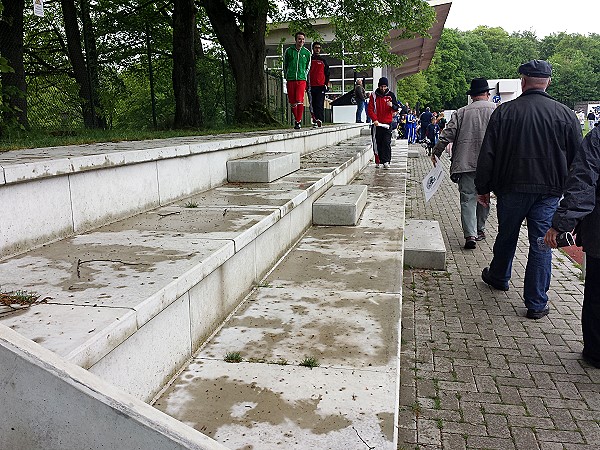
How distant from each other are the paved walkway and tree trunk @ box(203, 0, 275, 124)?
8048 millimetres

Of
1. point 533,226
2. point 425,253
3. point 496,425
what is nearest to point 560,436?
point 496,425

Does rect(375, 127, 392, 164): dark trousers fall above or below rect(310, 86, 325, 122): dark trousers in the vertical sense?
below

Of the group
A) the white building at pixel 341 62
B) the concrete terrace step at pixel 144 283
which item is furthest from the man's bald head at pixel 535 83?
the white building at pixel 341 62

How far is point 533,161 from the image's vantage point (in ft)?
16.5

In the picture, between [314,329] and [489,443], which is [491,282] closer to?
[489,443]

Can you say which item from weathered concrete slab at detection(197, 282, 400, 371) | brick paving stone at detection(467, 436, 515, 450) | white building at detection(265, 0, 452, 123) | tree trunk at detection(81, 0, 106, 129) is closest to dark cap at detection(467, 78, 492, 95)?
weathered concrete slab at detection(197, 282, 400, 371)

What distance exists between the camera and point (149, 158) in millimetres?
4406

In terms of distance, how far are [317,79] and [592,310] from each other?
10.5m

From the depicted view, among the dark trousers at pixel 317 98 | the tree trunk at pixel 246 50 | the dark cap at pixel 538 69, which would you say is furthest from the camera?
the dark trousers at pixel 317 98

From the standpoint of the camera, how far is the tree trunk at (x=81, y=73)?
373 inches

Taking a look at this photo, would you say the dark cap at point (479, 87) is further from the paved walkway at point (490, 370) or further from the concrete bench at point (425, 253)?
the paved walkway at point (490, 370)

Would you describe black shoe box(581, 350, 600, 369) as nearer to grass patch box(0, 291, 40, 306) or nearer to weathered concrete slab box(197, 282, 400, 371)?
weathered concrete slab box(197, 282, 400, 371)

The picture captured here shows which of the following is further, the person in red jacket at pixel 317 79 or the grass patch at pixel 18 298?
the person in red jacket at pixel 317 79

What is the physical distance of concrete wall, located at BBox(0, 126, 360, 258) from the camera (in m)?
3.06
